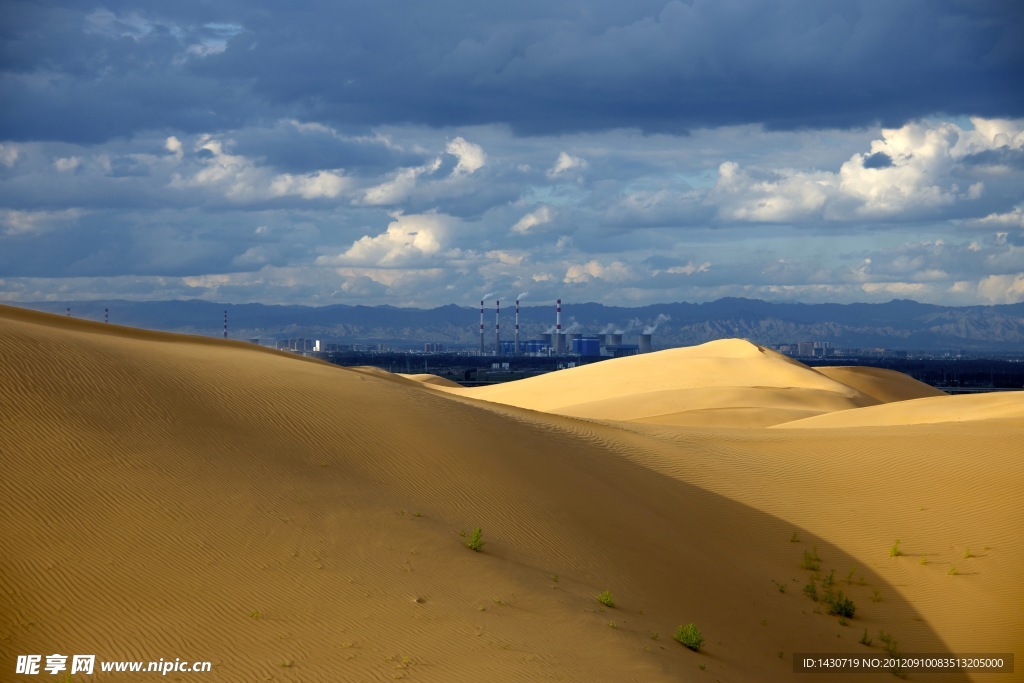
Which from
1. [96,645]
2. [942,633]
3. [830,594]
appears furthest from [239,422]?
[942,633]

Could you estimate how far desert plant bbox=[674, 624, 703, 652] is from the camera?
13984mm

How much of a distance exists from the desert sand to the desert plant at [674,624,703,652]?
0.18 m

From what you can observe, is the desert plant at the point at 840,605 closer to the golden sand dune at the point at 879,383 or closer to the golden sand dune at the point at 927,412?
the golden sand dune at the point at 927,412

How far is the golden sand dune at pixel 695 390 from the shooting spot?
49250 mm

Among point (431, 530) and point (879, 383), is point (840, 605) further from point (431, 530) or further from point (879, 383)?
point (879, 383)

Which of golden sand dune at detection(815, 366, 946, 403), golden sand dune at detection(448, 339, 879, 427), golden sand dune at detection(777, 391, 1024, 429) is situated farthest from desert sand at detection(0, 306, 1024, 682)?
golden sand dune at detection(815, 366, 946, 403)

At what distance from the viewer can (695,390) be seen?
56969 mm

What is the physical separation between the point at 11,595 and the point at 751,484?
1533 cm

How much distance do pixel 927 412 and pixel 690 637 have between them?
29.6 metres

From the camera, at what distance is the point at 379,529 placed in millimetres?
14500

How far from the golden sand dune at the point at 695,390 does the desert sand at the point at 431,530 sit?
23236 millimetres

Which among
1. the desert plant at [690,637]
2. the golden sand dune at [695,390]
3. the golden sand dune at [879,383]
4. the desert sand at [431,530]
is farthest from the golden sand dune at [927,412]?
the golden sand dune at [879,383]

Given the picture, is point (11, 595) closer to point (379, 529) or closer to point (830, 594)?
point (379, 529)

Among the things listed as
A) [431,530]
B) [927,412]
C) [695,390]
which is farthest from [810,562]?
[695,390]
